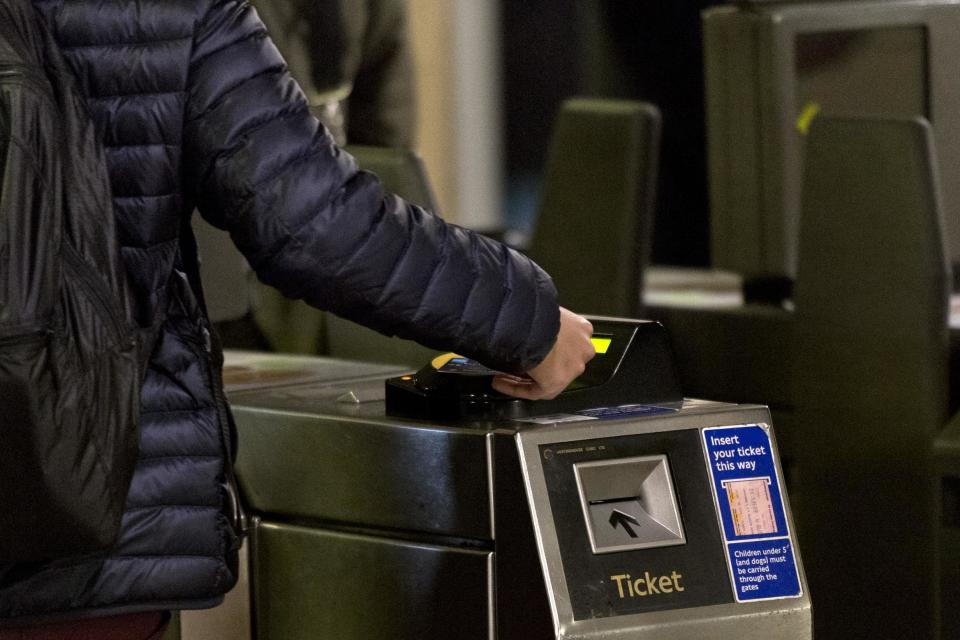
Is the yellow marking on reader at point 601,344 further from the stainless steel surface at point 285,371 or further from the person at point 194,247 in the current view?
the stainless steel surface at point 285,371

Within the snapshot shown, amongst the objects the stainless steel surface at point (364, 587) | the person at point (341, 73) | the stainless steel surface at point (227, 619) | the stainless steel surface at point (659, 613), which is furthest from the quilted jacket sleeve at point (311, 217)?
the person at point (341, 73)

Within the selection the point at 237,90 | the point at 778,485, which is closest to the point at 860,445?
the point at 778,485

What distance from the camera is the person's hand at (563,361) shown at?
1.37 m

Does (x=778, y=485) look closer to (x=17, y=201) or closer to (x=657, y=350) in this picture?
(x=657, y=350)

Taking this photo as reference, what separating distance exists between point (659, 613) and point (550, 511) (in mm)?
128

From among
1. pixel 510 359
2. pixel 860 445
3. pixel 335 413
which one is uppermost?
pixel 510 359

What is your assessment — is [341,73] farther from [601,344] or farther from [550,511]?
[550,511]

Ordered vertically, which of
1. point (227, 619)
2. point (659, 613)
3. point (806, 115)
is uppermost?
point (806, 115)

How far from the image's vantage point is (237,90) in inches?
47.3

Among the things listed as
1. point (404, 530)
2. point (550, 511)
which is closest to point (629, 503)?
point (550, 511)

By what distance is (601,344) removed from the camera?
1490mm

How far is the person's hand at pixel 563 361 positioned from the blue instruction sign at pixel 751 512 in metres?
0.14

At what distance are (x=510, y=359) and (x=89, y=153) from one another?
0.37 m

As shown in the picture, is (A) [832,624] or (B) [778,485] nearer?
(B) [778,485]
